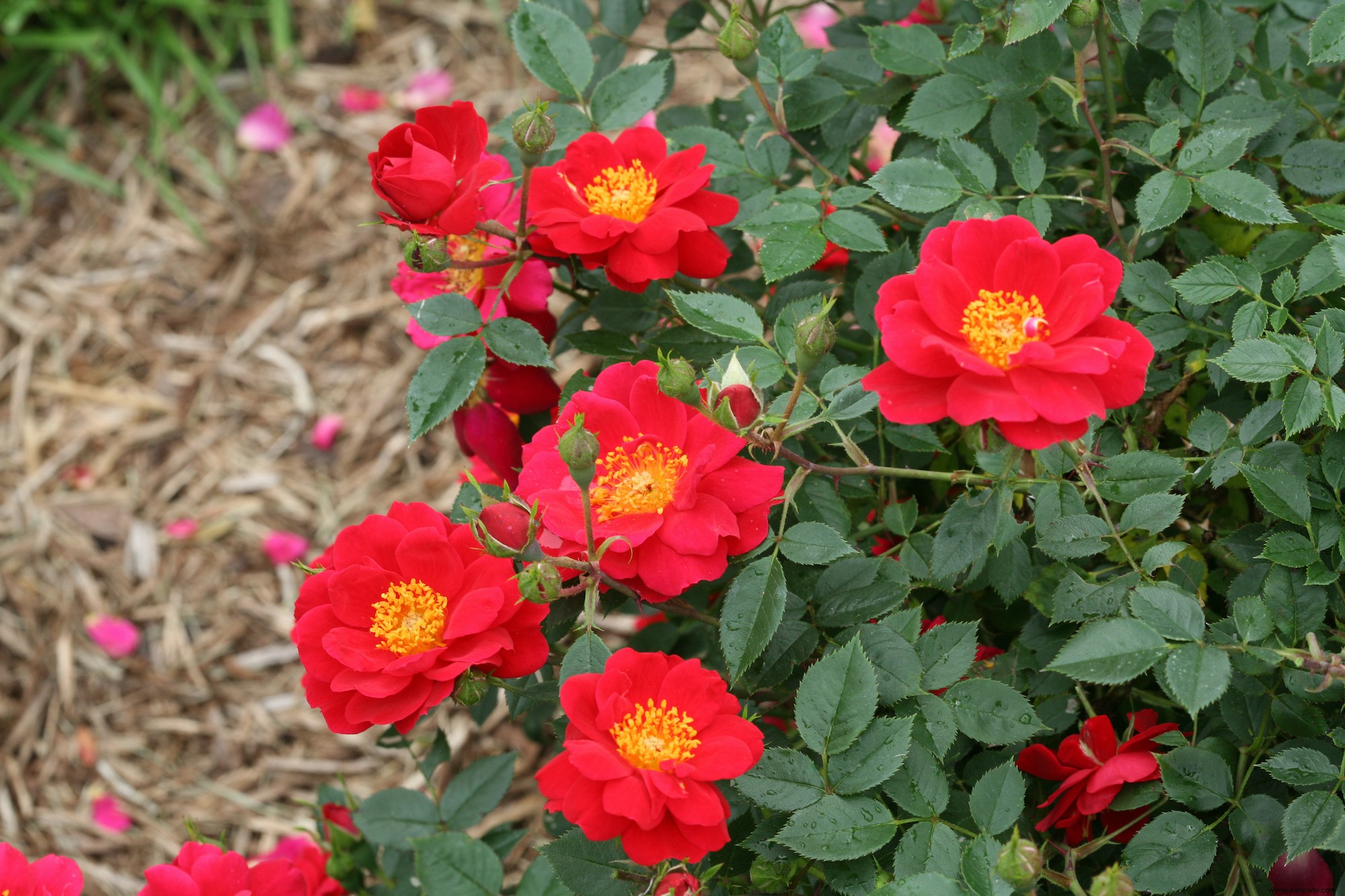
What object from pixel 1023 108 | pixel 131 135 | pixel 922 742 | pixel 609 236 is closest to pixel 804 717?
pixel 922 742

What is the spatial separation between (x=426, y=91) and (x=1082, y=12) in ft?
7.32

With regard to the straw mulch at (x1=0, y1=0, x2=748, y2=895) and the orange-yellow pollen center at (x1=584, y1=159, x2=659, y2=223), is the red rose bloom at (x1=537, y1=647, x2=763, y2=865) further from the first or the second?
the straw mulch at (x1=0, y1=0, x2=748, y2=895)

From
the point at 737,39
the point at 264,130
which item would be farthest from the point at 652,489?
the point at 264,130

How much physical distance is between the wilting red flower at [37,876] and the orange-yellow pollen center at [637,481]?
604 mm

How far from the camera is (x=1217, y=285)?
3.33 feet

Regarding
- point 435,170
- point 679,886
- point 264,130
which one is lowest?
point 264,130

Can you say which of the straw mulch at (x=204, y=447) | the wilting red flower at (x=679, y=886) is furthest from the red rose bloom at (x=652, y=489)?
the straw mulch at (x=204, y=447)

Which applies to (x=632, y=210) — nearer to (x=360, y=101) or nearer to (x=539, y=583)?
(x=539, y=583)

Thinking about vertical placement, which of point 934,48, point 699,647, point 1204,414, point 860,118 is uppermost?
point 934,48

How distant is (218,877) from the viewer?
3.41 ft

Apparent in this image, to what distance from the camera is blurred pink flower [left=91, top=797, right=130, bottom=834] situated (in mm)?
2047

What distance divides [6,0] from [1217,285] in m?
3.15

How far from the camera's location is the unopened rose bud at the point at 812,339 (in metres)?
0.86

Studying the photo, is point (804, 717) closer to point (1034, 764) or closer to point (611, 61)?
point (1034, 764)
